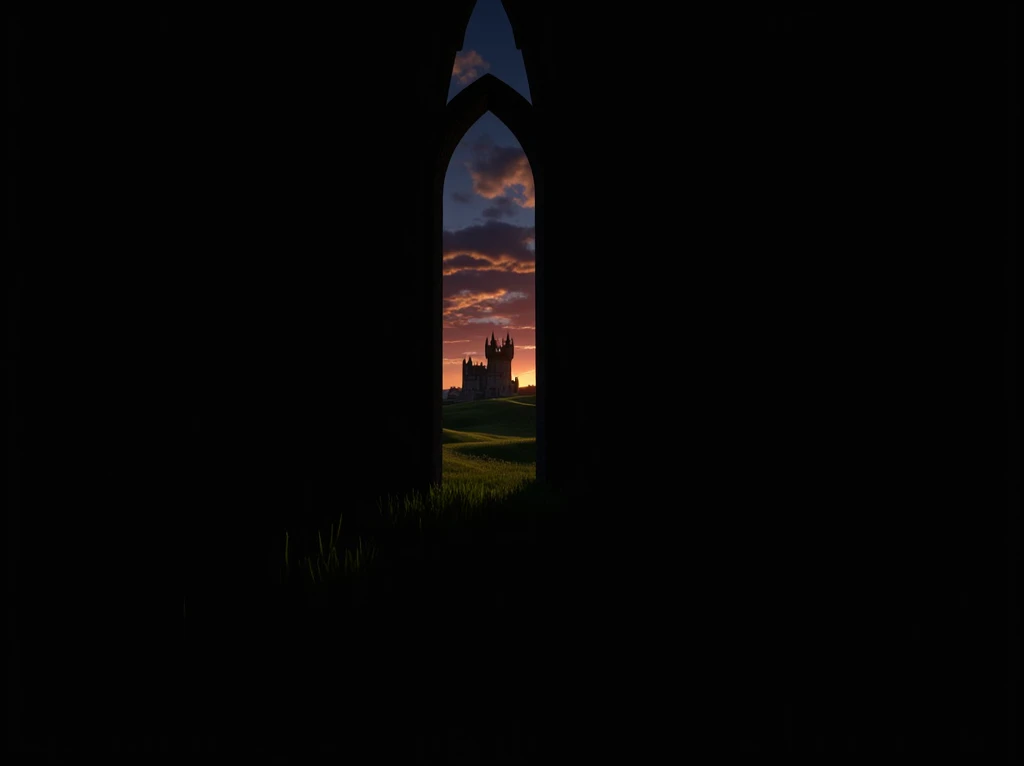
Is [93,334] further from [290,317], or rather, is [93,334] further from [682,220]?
[682,220]

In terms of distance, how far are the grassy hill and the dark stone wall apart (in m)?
1.95

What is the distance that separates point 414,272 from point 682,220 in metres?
2.21

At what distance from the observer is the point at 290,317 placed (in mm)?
2152

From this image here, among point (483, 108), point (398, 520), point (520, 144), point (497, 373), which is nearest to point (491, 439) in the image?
point (520, 144)

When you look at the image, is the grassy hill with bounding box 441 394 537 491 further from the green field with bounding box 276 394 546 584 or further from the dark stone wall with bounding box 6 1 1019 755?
the dark stone wall with bounding box 6 1 1019 755

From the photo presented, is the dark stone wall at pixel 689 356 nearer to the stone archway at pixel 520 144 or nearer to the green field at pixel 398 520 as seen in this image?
the green field at pixel 398 520

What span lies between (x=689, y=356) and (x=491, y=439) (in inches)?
388

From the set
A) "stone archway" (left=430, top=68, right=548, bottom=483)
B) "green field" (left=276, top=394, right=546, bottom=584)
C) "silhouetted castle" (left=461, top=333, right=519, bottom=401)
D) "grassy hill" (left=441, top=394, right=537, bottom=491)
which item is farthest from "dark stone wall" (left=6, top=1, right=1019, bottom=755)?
"silhouetted castle" (left=461, top=333, right=519, bottom=401)

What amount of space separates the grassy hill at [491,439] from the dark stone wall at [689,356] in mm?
1954

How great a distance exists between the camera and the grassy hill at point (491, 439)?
6082mm

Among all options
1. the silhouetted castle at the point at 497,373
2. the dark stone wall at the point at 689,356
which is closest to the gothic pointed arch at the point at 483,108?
the dark stone wall at the point at 689,356

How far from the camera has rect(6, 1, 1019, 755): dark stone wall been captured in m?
1.18

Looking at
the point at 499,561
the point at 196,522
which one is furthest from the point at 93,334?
the point at 499,561

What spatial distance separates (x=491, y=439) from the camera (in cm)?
1159
